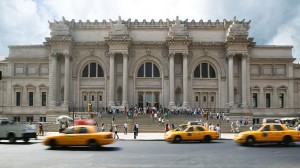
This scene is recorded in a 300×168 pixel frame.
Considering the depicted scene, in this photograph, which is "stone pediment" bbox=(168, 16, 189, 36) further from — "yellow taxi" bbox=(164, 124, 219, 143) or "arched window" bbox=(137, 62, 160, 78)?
"yellow taxi" bbox=(164, 124, 219, 143)

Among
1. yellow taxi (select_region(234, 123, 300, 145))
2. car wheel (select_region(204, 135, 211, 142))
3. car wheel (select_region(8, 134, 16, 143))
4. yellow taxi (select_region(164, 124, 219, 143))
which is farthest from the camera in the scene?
car wheel (select_region(204, 135, 211, 142))

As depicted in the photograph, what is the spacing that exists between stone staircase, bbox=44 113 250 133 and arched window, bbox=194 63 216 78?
966 centimetres

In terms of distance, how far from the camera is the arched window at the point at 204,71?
6206 centimetres

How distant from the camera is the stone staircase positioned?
47000 millimetres

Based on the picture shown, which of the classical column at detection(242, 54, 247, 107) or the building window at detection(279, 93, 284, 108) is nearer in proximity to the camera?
the classical column at detection(242, 54, 247, 107)

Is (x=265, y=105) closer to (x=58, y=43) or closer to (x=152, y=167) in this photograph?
(x=58, y=43)

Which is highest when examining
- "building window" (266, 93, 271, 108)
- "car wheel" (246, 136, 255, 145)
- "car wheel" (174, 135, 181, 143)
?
"building window" (266, 93, 271, 108)

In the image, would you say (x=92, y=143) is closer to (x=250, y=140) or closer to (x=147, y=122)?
(x=250, y=140)

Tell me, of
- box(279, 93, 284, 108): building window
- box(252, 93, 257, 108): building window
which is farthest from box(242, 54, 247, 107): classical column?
box(279, 93, 284, 108): building window

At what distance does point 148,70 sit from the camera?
6206cm

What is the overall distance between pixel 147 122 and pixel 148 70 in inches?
522

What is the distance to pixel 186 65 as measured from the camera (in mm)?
59281

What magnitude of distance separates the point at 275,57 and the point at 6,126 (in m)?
44.9

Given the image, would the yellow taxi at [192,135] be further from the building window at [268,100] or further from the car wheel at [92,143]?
the building window at [268,100]
